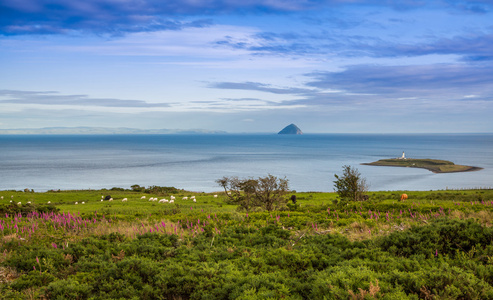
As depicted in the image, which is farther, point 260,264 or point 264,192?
point 264,192

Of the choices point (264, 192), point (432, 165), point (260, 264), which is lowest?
point (432, 165)

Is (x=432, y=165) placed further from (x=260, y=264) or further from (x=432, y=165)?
(x=260, y=264)

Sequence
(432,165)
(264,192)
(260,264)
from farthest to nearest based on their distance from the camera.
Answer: (432,165) < (264,192) < (260,264)

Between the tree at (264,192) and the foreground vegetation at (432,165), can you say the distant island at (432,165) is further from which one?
the tree at (264,192)

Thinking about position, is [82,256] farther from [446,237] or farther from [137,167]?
[137,167]

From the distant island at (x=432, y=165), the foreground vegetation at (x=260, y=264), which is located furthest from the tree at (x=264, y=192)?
the distant island at (x=432, y=165)

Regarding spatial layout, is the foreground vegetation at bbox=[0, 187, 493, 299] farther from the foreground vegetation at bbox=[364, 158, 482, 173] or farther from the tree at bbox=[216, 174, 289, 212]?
the foreground vegetation at bbox=[364, 158, 482, 173]

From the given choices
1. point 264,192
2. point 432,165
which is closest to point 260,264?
point 264,192

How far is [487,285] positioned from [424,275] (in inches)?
36.5

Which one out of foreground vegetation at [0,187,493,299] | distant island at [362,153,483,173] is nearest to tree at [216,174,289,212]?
foreground vegetation at [0,187,493,299]

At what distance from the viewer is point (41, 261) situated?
28.8 ft

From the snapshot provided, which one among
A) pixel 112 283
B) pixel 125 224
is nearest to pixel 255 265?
pixel 112 283

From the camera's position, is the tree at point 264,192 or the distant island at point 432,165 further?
the distant island at point 432,165

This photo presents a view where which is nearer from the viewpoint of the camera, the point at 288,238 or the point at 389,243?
the point at 389,243
